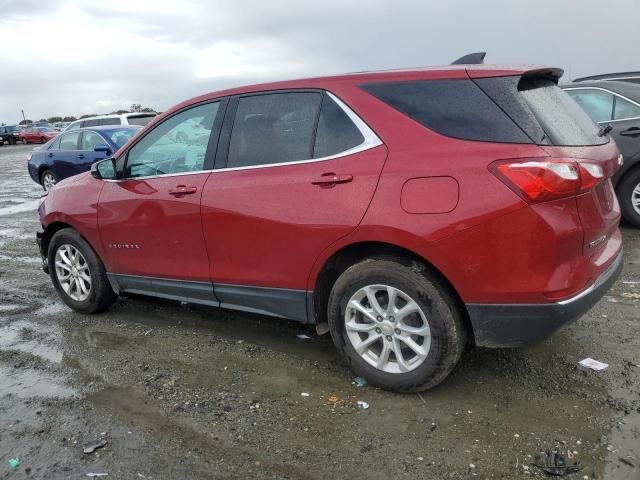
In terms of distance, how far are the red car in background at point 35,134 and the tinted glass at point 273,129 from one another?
4112 centimetres

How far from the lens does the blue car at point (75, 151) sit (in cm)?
1123

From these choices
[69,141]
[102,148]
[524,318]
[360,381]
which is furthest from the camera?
[69,141]

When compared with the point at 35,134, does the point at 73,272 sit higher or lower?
lower

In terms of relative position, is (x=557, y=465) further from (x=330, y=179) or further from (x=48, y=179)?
(x=48, y=179)

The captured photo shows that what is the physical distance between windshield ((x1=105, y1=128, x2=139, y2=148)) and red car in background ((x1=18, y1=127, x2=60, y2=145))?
3252cm

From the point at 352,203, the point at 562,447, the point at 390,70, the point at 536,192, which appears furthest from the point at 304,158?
the point at 562,447

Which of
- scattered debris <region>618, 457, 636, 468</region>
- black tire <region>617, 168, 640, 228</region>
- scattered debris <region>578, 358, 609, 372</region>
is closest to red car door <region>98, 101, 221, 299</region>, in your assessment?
scattered debris <region>578, 358, 609, 372</region>

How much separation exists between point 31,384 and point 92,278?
1247 mm

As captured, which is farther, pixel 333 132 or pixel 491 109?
pixel 333 132

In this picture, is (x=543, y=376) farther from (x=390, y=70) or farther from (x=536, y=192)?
(x=390, y=70)

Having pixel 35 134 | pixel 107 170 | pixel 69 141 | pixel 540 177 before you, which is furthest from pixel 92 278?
pixel 35 134

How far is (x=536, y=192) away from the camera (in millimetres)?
2723

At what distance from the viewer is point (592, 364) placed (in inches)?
139

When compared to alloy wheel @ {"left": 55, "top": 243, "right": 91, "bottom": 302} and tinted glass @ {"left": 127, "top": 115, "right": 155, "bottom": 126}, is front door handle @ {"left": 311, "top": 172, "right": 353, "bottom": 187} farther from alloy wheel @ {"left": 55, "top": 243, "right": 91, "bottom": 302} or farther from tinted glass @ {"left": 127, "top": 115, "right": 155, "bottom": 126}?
tinted glass @ {"left": 127, "top": 115, "right": 155, "bottom": 126}
